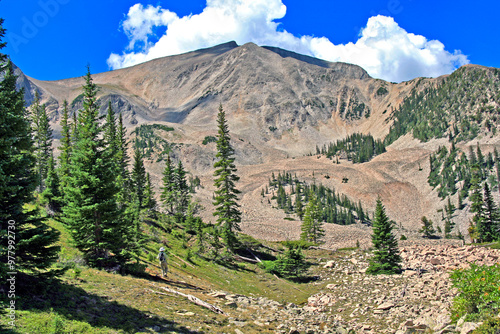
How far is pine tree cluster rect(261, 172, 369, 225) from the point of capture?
340ft

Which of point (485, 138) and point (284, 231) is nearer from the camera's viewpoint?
point (284, 231)

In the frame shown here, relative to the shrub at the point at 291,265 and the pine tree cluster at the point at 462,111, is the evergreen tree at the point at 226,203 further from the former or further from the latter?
the pine tree cluster at the point at 462,111

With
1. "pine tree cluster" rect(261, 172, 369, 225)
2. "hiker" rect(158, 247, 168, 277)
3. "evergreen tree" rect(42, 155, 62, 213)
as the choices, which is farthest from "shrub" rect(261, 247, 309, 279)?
"pine tree cluster" rect(261, 172, 369, 225)

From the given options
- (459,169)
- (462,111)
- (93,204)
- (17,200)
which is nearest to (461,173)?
(459,169)

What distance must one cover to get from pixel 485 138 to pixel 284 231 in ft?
429

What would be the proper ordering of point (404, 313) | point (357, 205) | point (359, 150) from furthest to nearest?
point (359, 150) < point (357, 205) < point (404, 313)

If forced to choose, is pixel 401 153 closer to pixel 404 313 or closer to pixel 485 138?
pixel 485 138

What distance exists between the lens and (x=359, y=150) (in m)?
184

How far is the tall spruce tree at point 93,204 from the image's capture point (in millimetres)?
17391

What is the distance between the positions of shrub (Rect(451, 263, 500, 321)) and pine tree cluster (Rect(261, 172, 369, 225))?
75.5 meters

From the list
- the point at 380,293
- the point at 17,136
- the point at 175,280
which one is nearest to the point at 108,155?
the point at 17,136

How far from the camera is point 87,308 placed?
37.9ft

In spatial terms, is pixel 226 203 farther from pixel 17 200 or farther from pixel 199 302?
pixel 17 200

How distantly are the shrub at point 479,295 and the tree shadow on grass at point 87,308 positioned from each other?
10891mm
